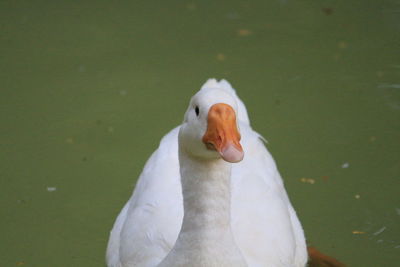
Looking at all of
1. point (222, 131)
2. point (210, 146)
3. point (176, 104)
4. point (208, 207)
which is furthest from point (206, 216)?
point (176, 104)

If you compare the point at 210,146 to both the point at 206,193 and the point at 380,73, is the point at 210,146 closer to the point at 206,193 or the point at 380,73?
the point at 206,193

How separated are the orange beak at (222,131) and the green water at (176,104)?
6.66 ft

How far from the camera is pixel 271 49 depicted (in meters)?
7.02

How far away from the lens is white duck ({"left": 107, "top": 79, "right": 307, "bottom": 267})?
308cm

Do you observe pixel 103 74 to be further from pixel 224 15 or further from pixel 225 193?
pixel 225 193

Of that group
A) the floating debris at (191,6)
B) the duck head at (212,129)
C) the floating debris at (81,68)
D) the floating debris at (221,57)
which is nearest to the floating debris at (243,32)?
the floating debris at (221,57)

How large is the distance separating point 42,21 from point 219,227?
5.19 m

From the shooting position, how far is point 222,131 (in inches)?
114

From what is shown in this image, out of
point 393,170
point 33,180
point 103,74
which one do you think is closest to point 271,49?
→ point 103,74

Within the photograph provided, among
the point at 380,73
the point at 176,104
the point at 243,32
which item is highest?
the point at 243,32

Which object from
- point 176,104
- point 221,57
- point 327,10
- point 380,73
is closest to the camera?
point 176,104

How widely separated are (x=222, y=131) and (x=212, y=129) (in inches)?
2.2

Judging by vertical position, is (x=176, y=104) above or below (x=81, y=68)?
below

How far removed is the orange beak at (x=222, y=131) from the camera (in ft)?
9.29
